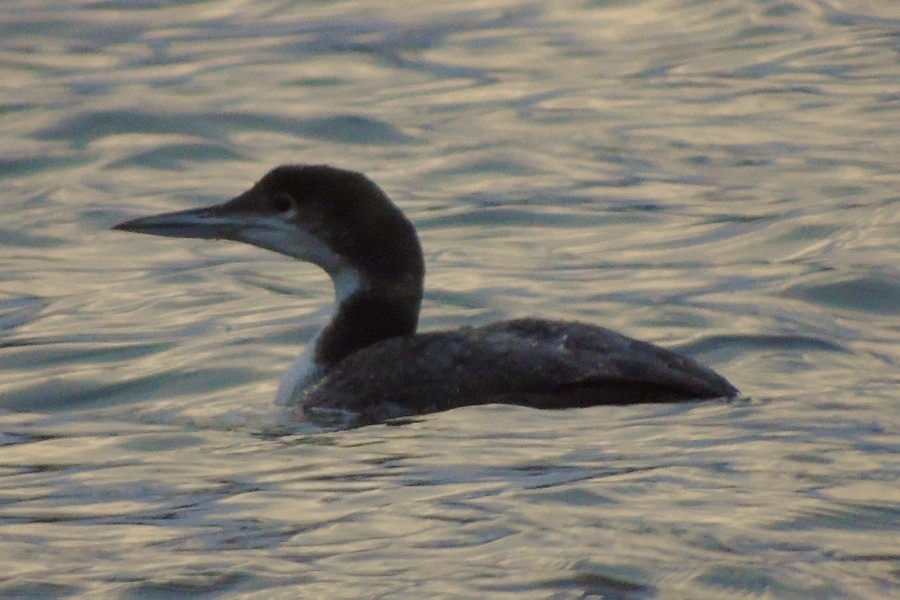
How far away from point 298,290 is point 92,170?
3.01m

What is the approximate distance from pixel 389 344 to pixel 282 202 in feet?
2.34

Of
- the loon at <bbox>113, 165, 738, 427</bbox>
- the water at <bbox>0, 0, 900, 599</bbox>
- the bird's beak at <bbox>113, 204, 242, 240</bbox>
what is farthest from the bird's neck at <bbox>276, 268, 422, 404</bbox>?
the bird's beak at <bbox>113, 204, 242, 240</bbox>

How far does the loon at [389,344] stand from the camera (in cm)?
656

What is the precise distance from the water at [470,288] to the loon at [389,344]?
3.6 inches

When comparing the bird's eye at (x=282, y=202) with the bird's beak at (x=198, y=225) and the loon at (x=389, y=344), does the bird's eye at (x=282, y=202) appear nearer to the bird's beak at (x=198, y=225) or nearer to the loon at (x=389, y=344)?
the loon at (x=389, y=344)

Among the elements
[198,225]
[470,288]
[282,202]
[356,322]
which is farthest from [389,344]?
[470,288]

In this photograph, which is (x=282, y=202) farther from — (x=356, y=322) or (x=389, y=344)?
(x=389, y=344)

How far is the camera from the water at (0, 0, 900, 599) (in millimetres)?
5332

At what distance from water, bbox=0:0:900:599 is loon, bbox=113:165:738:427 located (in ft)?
0.30

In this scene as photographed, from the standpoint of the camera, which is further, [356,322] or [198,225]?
[198,225]

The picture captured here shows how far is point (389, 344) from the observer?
23.3 ft

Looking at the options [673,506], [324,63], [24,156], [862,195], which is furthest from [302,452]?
[324,63]

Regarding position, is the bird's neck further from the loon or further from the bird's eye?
the bird's eye

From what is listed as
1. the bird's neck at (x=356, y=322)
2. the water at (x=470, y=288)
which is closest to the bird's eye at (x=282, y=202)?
the bird's neck at (x=356, y=322)
